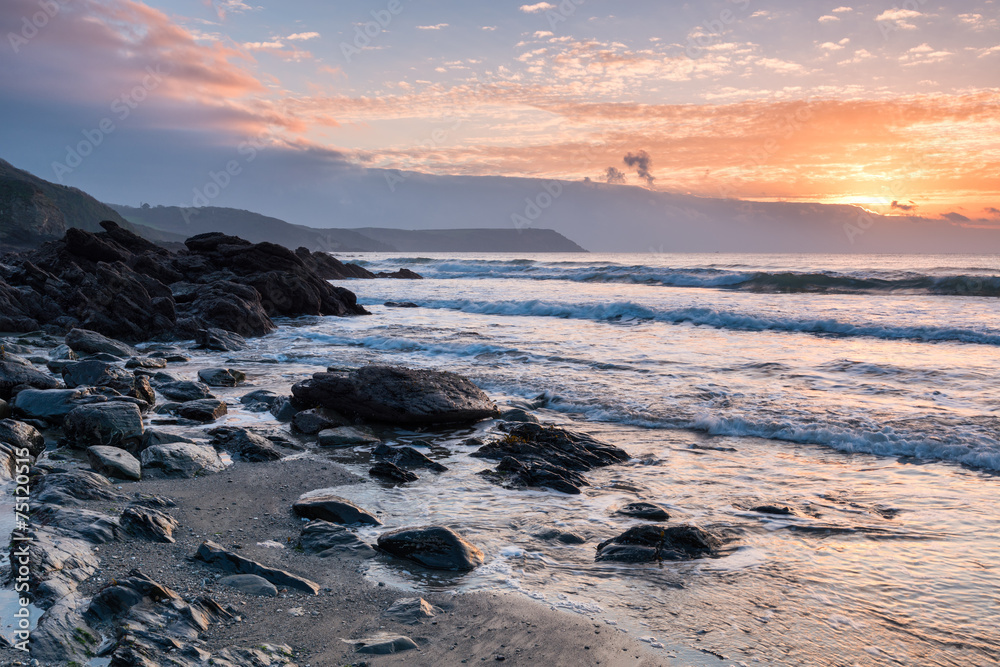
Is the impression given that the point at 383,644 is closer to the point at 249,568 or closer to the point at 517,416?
the point at 249,568

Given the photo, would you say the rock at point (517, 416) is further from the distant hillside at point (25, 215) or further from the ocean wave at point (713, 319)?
the distant hillside at point (25, 215)

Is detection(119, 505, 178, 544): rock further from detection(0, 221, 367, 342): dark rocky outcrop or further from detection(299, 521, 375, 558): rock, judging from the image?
detection(0, 221, 367, 342): dark rocky outcrop

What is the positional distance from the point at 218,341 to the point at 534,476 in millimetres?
10926

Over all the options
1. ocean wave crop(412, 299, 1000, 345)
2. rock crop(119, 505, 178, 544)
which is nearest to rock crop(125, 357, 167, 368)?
rock crop(119, 505, 178, 544)

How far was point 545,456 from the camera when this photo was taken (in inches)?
243

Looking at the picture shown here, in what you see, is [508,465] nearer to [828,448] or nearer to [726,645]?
[726,645]

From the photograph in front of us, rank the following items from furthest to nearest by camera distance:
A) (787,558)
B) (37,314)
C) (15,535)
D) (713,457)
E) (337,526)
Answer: (37,314), (713,457), (337,526), (787,558), (15,535)

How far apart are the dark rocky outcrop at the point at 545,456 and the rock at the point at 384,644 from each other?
2.65 m

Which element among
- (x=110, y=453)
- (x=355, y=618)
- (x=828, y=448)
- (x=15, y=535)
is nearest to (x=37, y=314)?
(x=110, y=453)

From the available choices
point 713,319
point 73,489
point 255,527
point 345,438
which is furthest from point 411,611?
point 713,319

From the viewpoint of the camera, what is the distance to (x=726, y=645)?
10.1 ft

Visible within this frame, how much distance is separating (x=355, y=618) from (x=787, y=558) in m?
2.82

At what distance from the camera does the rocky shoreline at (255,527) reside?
9.52ft

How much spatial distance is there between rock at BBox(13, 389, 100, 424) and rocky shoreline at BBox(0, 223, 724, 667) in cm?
2
